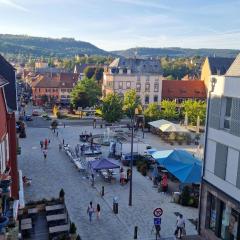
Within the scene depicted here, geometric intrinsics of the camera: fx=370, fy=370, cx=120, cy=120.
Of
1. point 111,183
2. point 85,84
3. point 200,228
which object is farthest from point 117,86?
point 200,228

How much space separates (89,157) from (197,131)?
19.8m

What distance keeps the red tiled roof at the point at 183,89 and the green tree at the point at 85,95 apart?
13795mm

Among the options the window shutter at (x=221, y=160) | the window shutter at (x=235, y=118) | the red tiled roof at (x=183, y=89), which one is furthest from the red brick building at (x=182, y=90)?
the window shutter at (x=235, y=118)

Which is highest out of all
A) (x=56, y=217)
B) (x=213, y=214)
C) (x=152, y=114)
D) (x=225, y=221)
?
(x=152, y=114)

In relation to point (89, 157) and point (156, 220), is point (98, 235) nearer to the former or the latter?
point (156, 220)

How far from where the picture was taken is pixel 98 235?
19.8 metres

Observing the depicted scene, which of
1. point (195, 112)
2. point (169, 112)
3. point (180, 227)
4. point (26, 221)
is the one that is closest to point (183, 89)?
point (169, 112)

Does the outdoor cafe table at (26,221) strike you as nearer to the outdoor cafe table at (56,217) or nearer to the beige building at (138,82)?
the outdoor cafe table at (56,217)

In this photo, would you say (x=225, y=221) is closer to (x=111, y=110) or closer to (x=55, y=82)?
(x=111, y=110)

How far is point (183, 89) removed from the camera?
73375 mm

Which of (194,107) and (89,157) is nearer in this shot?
(89,157)

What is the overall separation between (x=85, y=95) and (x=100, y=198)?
47903 mm

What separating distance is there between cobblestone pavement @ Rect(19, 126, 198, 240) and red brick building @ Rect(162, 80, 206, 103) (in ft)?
129

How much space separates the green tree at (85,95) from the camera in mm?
71938
